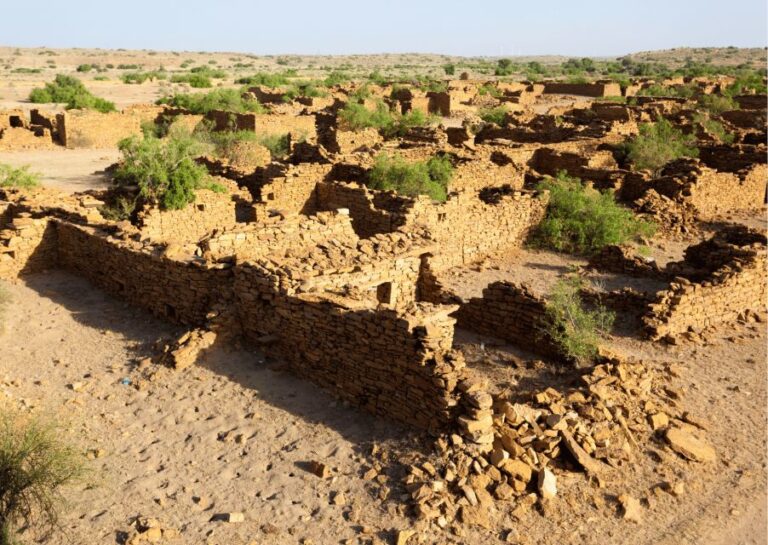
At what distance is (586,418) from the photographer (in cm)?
716

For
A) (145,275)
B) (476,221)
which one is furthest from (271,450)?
(476,221)

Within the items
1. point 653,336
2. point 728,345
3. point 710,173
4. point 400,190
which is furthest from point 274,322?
point 710,173

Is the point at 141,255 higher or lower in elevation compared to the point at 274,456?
higher

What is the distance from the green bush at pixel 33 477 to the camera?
562 centimetres

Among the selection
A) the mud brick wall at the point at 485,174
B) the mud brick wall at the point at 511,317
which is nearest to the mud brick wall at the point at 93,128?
the mud brick wall at the point at 485,174

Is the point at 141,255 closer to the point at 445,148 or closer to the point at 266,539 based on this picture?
the point at 266,539

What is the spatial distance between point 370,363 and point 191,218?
7.08 meters

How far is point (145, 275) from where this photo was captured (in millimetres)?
9922

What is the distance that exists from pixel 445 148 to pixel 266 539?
575 inches

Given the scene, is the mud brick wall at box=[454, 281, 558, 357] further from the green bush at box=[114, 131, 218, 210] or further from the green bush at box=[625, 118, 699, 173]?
the green bush at box=[625, 118, 699, 173]

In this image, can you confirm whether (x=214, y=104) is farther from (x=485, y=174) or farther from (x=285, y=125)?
(x=485, y=174)

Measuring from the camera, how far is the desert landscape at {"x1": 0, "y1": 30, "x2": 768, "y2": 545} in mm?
6016

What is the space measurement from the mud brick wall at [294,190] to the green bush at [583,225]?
15.6 feet

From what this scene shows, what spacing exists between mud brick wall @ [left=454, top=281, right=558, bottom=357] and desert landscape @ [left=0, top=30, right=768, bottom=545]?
0.09 ft
